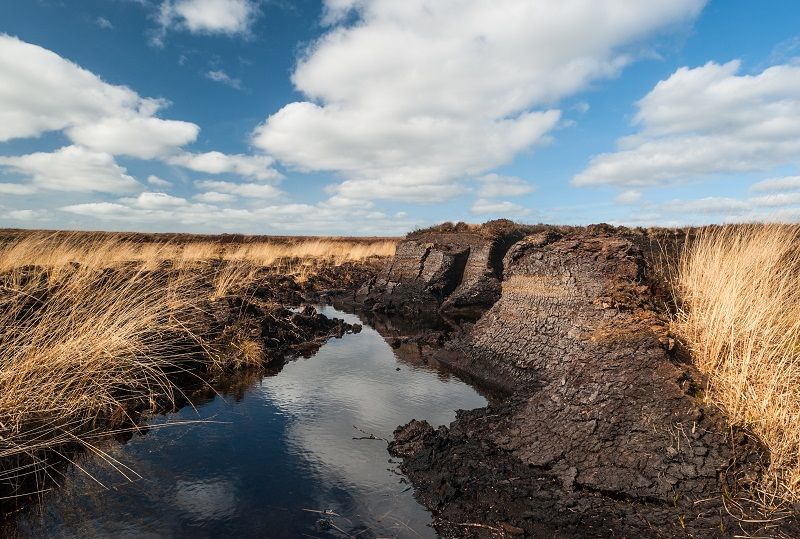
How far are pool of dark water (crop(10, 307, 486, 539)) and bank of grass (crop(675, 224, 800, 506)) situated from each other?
2787 millimetres

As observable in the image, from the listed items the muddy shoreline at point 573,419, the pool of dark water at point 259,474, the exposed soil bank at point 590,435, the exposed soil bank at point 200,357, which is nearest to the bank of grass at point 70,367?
the exposed soil bank at point 200,357

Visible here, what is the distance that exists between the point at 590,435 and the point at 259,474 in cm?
318

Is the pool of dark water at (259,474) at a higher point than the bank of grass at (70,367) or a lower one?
lower

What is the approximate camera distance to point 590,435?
420 centimetres

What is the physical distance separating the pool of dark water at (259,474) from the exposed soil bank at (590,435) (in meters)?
0.50

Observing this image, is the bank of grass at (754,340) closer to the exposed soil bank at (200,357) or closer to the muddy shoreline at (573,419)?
the muddy shoreline at (573,419)

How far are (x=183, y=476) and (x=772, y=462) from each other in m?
4.94

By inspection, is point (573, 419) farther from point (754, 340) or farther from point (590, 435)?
point (754, 340)

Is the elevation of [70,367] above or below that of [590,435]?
above

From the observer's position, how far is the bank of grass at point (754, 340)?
3.41 metres

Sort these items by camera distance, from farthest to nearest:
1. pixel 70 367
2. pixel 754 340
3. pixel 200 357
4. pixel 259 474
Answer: pixel 200 357, pixel 70 367, pixel 754 340, pixel 259 474

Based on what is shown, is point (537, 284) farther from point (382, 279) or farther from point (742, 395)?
point (382, 279)

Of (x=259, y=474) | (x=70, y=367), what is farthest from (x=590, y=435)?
(x=70, y=367)

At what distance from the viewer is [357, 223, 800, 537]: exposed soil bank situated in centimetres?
336
